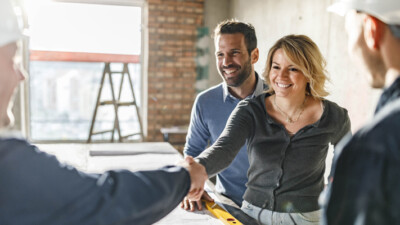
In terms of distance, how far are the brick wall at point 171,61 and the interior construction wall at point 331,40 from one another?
5.25 feet

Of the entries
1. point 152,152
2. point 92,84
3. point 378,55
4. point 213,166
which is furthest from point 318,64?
point 92,84

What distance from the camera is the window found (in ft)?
17.8

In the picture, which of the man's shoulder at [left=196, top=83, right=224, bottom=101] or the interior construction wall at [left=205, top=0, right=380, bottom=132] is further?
the interior construction wall at [left=205, top=0, right=380, bottom=132]

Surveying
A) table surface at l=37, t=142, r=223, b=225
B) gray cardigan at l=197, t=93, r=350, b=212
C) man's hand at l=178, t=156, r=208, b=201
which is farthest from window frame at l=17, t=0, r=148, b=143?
man's hand at l=178, t=156, r=208, b=201

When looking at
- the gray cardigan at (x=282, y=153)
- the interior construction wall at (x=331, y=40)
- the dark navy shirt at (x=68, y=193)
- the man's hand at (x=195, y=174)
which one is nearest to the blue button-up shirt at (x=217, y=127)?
the gray cardigan at (x=282, y=153)

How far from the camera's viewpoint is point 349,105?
9.59ft

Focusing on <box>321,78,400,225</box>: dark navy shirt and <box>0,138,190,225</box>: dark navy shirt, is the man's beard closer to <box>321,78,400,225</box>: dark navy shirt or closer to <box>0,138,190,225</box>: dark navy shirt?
<box>0,138,190,225</box>: dark navy shirt

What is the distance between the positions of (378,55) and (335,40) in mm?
2455

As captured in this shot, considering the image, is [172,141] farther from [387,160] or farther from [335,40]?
[387,160]

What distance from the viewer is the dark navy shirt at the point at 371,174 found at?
0.63 m

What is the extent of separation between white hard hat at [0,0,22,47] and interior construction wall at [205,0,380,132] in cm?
193

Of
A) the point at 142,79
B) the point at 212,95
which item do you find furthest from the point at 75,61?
the point at 212,95

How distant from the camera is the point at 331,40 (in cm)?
309

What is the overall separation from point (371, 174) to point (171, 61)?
5.13 metres
